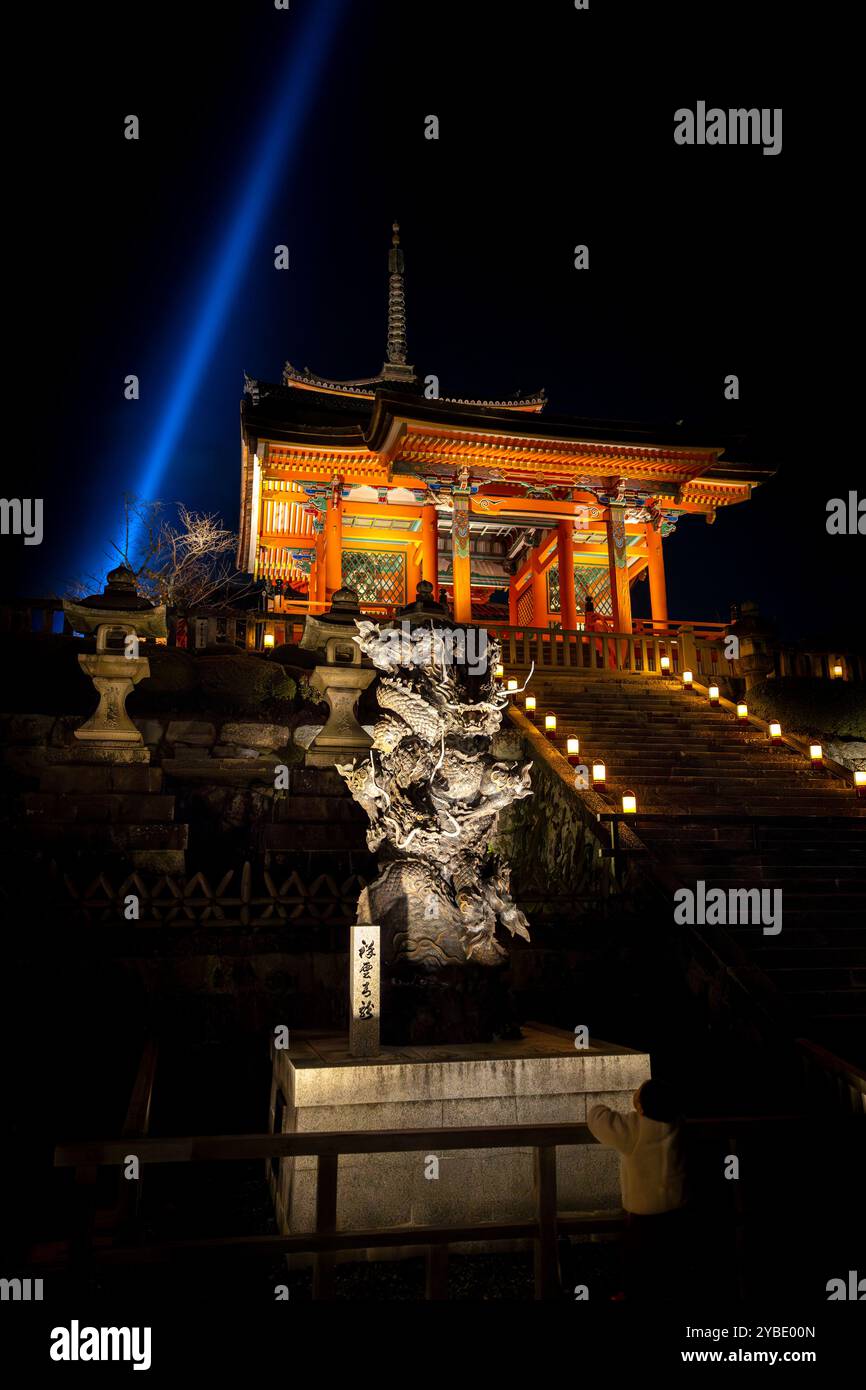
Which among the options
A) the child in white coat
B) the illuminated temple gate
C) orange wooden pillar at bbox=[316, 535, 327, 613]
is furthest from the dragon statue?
orange wooden pillar at bbox=[316, 535, 327, 613]

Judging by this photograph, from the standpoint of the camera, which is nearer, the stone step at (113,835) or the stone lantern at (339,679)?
the stone step at (113,835)

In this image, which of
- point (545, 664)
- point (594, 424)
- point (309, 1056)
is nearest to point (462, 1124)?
point (309, 1056)

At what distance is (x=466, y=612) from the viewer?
1928 centimetres

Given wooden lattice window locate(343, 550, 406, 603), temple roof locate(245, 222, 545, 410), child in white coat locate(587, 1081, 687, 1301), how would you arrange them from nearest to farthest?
child in white coat locate(587, 1081, 687, 1301) → wooden lattice window locate(343, 550, 406, 603) → temple roof locate(245, 222, 545, 410)

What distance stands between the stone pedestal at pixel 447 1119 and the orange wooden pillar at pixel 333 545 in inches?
615

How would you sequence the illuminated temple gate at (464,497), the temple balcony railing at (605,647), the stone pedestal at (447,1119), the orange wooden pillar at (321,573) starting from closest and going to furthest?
the stone pedestal at (447,1119) → the temple balcony railing at (605,647) → the illuminated temple gate at (464,497) → the orange wooden pillar at (321,573)

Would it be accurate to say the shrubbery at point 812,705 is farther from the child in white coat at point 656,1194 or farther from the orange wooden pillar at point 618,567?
the child in white coat at point 656,1194

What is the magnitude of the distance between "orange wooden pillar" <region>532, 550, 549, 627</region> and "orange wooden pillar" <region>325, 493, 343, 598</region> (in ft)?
21.4

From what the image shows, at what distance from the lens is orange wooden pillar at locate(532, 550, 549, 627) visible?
2430cm

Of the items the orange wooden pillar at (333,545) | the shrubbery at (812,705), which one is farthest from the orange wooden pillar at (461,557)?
the shrubbery at (812,705)

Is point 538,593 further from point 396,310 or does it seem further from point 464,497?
point 396,310

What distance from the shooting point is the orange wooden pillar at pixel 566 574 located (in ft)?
71.5

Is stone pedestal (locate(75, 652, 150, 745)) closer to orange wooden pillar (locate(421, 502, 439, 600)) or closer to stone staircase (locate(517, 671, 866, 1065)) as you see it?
stone staircase (locate(517, 671, 866, 1065))

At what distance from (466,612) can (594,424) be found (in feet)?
17.9
